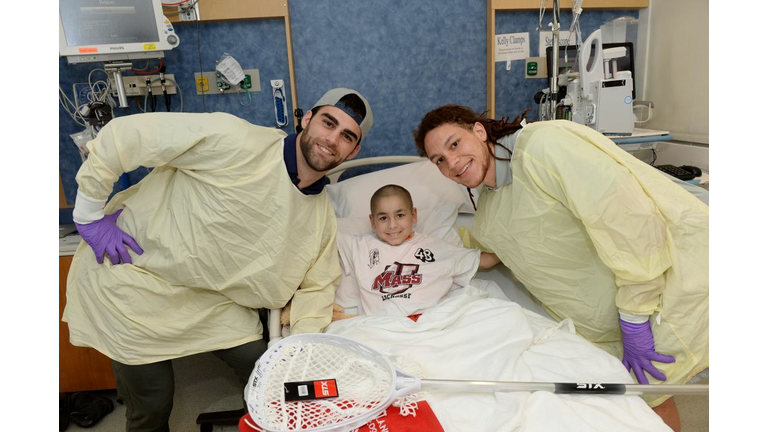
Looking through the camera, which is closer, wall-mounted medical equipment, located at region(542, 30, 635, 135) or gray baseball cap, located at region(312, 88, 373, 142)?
gray baseball cap, located at region(312, 88, 373, 142)

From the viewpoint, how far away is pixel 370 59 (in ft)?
9.02

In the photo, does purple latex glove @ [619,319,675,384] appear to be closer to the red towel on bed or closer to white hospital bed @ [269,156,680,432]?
white hospital bed @ [269,156,680,432]

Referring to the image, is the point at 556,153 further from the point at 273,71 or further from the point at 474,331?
the point at 273,71

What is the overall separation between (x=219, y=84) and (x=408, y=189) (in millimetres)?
1226

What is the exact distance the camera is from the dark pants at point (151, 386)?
1745 millimetres

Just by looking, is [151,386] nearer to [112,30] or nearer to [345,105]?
[345,105]

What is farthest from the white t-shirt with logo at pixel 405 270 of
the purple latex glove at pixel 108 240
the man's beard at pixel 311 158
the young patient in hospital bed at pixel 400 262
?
the purple latex glove at pixel 108 240

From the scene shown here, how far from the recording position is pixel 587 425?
1.19 meters

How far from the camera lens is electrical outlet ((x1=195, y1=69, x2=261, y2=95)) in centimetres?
266

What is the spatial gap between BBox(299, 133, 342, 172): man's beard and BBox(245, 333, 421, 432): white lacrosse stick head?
67 cm

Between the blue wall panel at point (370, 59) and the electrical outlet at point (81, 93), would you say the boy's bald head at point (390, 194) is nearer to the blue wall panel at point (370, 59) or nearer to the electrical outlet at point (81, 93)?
the blue wall panel at point (370, 59)

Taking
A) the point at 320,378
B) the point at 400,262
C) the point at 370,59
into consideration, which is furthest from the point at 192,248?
the point at 370,59

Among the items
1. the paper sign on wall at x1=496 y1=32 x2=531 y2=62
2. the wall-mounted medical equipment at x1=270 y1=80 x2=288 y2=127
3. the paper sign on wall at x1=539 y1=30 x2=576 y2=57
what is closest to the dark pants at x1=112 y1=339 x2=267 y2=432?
the wall-mounted medical equipment at x1=270 y1=80 x2=288 y2=127

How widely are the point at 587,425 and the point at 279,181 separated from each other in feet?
4.07
